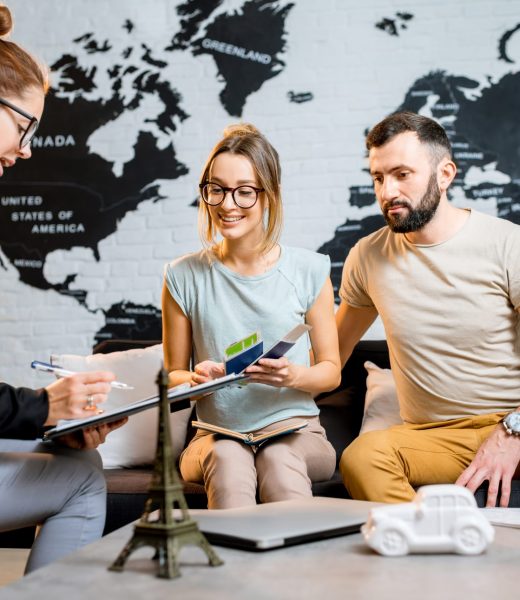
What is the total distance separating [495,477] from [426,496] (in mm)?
1024

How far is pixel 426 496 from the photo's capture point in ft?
3.73

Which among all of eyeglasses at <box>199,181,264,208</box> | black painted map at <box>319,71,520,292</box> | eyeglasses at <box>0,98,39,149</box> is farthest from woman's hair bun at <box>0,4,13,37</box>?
black painted map at <box>319,71,520,292</box>

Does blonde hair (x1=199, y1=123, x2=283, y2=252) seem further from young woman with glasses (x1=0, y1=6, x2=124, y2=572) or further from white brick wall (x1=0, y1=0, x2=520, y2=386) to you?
white brick wall (x1=0, y1=0, x2=520, y2=386)

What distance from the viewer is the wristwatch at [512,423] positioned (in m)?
2.09

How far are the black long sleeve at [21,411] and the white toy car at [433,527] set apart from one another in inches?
28.2

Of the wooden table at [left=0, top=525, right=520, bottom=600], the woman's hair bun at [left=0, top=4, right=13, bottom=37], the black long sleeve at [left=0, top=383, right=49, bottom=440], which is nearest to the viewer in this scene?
the wooden table at [left=0, top=525, right=520, bottom=600]

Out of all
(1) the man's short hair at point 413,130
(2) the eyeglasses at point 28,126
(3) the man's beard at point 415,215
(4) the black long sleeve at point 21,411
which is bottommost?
(4) the black long sleeve at point 21,411

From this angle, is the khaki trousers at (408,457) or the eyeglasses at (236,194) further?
the eyeglasses at (236,194)

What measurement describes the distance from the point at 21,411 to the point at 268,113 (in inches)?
96.3

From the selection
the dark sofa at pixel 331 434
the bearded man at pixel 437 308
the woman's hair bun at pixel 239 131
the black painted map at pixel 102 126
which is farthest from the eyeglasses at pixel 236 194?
the black painted map at pixel 102 126

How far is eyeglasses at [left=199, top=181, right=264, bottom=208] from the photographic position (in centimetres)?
222

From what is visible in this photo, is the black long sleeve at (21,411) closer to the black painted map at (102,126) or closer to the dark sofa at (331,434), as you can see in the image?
the dark sofa at (331,434)

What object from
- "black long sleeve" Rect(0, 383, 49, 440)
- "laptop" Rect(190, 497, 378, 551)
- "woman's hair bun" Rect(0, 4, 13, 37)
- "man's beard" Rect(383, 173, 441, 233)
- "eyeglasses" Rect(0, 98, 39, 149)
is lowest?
A: "laptop" Rect(190, 497, 378, 551)

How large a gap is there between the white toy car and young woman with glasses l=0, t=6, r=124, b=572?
0.68 metres
